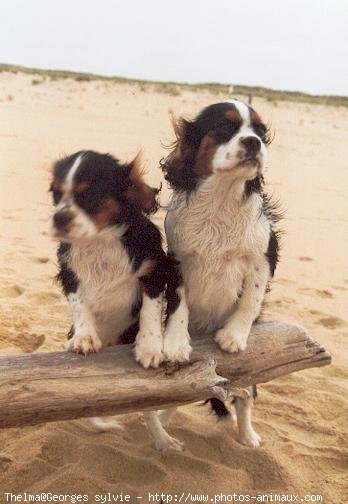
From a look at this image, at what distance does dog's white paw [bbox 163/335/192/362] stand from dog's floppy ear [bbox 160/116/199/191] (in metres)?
0.84

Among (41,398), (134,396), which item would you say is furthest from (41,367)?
(134,396)

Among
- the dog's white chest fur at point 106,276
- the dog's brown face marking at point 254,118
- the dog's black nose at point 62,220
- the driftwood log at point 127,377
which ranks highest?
the dog's brown face marking at point 254,118

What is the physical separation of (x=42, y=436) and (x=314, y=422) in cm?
163

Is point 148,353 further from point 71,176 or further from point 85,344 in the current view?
point 71,176

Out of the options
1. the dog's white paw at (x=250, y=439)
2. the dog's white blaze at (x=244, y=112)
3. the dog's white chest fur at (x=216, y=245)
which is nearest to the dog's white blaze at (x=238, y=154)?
the dog's white blaze at (x=244, y=112)

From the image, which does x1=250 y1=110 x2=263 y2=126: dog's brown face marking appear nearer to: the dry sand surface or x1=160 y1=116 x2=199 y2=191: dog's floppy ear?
x1=160 y1=116 x2=199 y2=191: dog's floppy ear

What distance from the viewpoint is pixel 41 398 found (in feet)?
8.57

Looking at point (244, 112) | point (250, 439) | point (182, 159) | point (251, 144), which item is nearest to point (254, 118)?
point (244, 112)

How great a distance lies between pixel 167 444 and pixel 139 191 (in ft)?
4.61

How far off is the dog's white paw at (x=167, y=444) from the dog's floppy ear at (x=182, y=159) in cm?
140

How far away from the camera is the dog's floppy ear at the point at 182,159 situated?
3382 mm

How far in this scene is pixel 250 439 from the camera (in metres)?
3.54

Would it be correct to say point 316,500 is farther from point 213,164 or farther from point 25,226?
point 25,226

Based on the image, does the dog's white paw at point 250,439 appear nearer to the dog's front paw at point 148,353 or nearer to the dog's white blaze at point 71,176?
the dog's front paw at point 148,353
